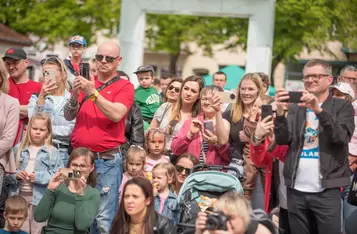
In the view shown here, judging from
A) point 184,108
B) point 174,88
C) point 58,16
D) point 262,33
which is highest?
point 58,16

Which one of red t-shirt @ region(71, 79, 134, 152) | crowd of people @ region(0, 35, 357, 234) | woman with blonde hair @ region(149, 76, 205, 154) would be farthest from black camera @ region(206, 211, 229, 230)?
woman with blonde hair @ region(149, 76, 205, 154)

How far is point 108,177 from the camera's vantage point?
8711 mm

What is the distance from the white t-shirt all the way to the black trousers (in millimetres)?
79

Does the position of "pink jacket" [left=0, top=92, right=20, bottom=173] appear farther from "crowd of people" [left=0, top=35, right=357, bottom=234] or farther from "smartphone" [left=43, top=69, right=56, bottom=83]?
"smartphone" [left=43, top=69, right=56, bottom=83]

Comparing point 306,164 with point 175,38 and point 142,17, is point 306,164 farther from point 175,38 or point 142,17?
point 175,38

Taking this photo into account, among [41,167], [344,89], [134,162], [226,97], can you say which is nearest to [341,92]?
[344,89]

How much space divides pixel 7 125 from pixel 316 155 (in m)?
3.35

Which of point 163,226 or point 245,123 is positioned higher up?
point 245,123

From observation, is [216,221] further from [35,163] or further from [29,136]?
[29,136]

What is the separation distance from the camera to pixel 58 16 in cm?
3100

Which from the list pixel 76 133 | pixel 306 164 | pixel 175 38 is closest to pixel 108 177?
pixel 76 133

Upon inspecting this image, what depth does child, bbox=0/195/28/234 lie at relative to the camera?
8.52m

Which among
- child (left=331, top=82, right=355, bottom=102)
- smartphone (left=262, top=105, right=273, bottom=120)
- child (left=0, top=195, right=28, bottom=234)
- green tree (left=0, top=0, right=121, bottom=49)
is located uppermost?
green tree (left=0, top=0, right=121, bottom=49)

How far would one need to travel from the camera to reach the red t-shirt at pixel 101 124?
8477mm
